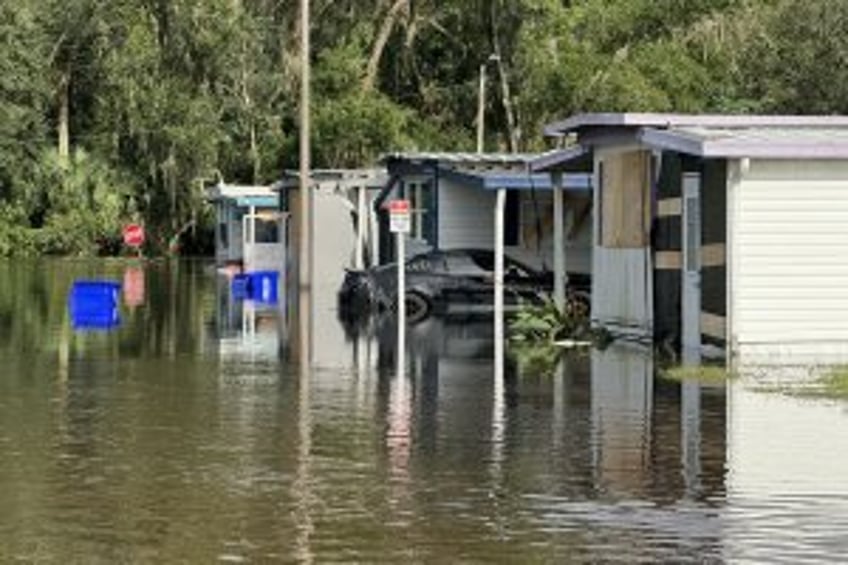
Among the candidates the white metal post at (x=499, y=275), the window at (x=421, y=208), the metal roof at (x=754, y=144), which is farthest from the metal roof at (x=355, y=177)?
the metal roof at (x=754, y=144)

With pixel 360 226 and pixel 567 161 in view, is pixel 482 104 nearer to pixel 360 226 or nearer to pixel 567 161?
pixel 360 226

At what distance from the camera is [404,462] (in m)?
15.6

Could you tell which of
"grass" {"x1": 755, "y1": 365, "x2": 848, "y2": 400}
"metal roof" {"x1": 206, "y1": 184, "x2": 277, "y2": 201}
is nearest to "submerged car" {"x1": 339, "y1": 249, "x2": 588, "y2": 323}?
"grass" {"x1": 755, "y1": 365, "x2": 848, "y2": 400}

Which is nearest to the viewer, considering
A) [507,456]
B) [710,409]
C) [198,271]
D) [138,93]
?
[507,456]

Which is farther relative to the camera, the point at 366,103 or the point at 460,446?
the point at 366,103

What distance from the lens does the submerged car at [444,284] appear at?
126 feet

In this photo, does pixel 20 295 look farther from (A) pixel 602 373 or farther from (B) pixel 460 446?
(B) pixel 460 446

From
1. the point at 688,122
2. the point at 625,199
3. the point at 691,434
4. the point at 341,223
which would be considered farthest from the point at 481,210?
the point at 691,434

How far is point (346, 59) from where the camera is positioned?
7269 cm

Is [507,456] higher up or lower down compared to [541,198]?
lower down

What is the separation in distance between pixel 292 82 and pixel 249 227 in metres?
17.3

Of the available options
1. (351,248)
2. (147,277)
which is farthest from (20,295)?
(147,277)

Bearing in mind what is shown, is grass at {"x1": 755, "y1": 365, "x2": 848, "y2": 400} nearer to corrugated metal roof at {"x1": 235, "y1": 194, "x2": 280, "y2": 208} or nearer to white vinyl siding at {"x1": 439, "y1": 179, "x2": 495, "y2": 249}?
white vinyl siding at {"x1": 439, "y1": 179, "x2": 495, "y2": 249}

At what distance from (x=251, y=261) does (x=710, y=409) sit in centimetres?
3849
